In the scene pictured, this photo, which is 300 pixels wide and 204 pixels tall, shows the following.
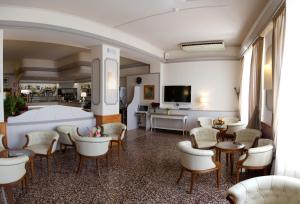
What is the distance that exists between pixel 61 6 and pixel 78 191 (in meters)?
3.56

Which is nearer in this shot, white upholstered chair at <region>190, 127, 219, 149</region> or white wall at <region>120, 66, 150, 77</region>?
white upholstered chair at <region>190, 127, 219, 149</region>

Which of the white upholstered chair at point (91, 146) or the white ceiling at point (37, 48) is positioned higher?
the white ceiling at point (37, 48)

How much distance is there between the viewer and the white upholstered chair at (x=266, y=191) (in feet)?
6.26

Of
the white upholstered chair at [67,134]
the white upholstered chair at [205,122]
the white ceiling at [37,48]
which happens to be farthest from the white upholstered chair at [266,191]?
the white ceiling at [37,48]

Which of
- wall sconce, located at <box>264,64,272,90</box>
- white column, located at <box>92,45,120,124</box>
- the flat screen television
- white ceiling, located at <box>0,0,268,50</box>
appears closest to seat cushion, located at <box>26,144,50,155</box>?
white column, located at <box>92,45,120,124</box>

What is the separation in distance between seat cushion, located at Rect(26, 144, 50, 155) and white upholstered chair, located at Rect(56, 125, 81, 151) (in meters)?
0.53

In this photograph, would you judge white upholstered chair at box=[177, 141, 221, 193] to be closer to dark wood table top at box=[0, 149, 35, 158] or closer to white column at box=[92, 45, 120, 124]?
dark wood table top at box=[0, 149, 35, 158]

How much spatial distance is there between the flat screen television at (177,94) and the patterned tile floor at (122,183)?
11.2 feet

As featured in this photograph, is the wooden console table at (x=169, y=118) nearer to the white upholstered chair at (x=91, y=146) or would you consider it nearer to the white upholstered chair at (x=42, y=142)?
the white upholstered chair at (x=91, y=146)

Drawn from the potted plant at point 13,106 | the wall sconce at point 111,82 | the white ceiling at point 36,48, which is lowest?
the potted plant at point 13,106

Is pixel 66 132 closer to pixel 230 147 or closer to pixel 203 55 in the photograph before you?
pixel 230 147

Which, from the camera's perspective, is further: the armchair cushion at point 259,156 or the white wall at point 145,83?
the white wall at point 145,83

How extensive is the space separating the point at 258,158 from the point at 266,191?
1.23 metres

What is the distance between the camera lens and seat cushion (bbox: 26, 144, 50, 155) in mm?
3882
